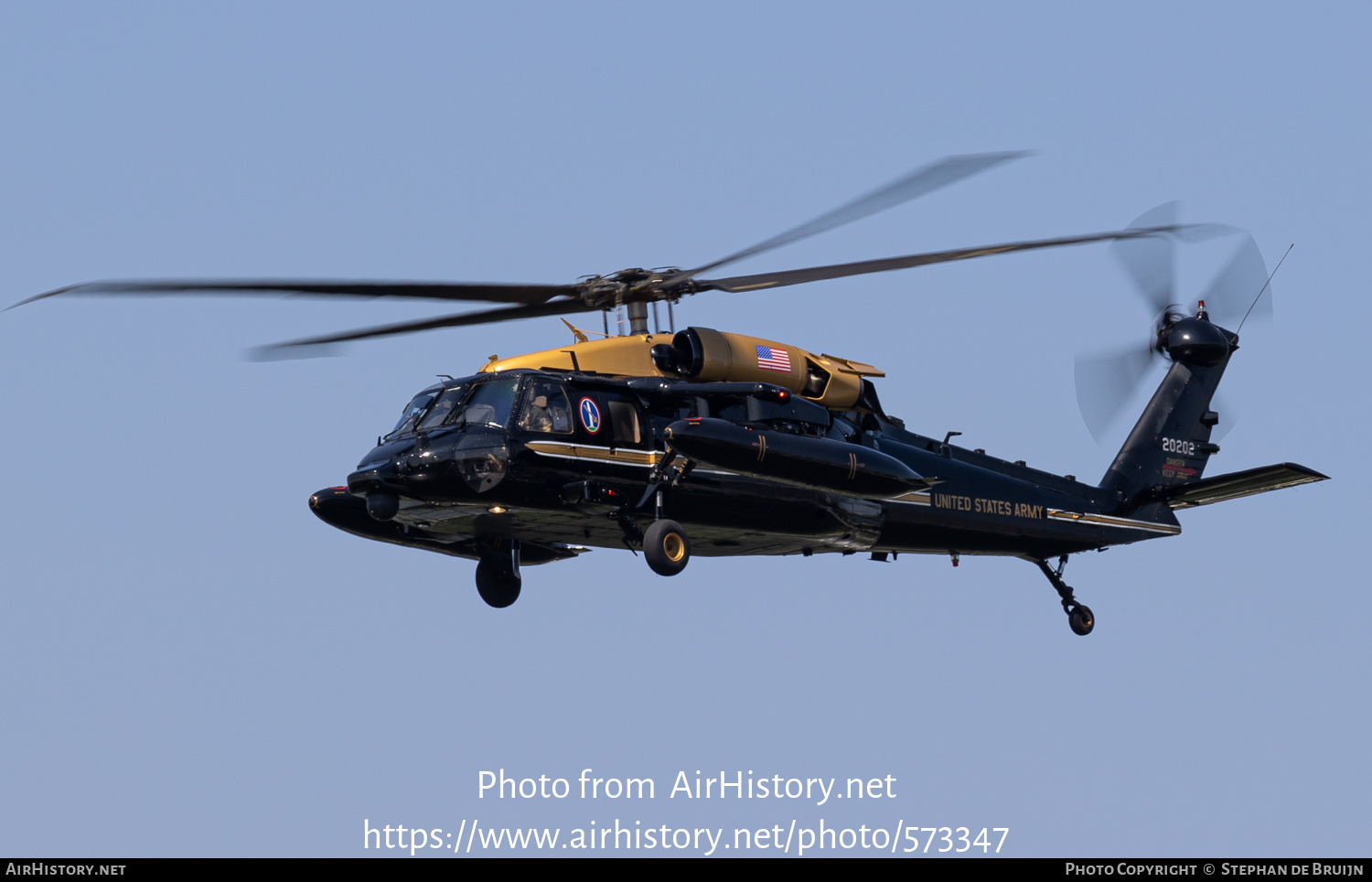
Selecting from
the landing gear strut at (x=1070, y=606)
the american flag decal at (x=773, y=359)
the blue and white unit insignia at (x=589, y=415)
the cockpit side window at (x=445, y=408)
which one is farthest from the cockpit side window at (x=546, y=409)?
the landing gear strut at (x=1070, y=606)

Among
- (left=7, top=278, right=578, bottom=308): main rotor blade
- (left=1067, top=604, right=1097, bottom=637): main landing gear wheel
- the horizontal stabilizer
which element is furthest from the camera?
(left=1067, top=604, right=1097, bottom=637): main landing gear wheel

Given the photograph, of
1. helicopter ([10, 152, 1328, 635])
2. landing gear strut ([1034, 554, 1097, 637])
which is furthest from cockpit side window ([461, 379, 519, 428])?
landing gear strut ([1034, 554, 1097, 637])

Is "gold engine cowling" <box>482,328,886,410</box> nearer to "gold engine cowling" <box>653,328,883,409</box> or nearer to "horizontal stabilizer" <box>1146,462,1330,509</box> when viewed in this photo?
"gold engine cowling" <box>653,328,883,409</box>

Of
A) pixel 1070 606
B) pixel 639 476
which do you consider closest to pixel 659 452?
pixel 639 476

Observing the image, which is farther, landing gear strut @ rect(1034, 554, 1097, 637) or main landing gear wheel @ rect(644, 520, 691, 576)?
landing gear strut @ rect(1034, 554, 1097, 637)

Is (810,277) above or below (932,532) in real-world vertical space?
above

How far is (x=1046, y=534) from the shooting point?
2723 cm

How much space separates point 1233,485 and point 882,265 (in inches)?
329

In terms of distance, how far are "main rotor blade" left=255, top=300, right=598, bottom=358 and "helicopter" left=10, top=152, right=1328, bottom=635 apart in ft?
0.08

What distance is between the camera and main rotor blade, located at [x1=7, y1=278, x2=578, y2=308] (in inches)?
727

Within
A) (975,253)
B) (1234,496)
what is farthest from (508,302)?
(1234,496)

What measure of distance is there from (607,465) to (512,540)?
2.51 m

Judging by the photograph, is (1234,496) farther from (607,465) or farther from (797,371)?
(607,465)

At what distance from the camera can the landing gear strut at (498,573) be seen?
24.0 meters
